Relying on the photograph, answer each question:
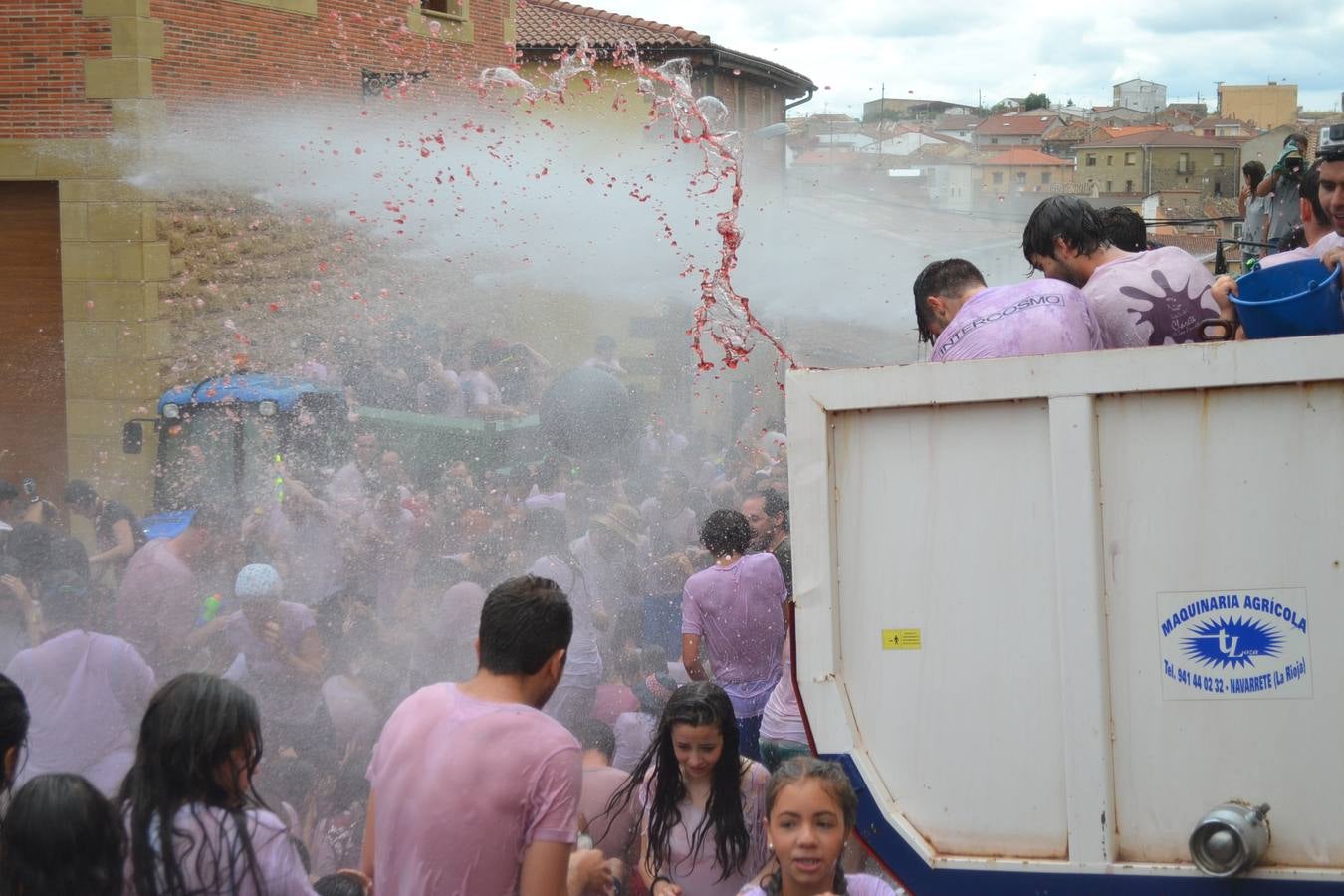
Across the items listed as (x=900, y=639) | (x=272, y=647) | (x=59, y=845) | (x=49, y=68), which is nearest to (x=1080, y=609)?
(x=900, y=639)

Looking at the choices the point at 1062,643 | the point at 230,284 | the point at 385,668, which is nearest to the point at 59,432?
the point at 230,284

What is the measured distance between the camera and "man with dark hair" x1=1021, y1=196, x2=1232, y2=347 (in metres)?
3.85

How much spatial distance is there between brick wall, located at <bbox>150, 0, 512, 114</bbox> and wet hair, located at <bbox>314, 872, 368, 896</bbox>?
10.7 m

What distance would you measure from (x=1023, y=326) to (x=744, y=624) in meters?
2.45

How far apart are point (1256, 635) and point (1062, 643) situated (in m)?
0.42

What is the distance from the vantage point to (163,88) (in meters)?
12.7

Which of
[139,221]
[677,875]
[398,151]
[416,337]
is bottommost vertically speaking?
[677,875]

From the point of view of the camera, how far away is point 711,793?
4.16m

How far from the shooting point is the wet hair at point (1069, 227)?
166 inches

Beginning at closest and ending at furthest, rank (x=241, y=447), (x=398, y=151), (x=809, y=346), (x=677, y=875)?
(x=677, y=875)
(x=241, y=447)
(x=398, y=151)
(x=809, y=346)

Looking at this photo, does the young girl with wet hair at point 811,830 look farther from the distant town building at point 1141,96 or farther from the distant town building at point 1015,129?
the distant town building at point 1141,96

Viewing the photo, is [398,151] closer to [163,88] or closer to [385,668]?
[163,88]

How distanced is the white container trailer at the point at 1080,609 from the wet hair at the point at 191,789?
1.35 metres

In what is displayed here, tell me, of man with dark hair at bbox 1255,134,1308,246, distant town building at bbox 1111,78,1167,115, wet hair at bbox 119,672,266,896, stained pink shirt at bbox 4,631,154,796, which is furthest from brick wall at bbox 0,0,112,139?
distant town building at bbox 1111,78,1167,115
